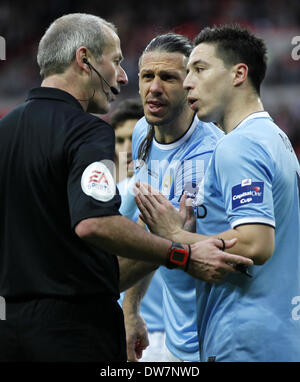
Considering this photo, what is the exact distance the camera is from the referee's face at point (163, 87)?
405 centimetres

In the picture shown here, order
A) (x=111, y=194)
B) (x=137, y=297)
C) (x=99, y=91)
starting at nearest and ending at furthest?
(x=111, y=194) → (x=99, y=91) → (x=137, y=297)

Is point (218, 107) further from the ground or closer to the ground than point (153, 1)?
closer to the ground

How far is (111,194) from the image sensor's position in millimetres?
2752

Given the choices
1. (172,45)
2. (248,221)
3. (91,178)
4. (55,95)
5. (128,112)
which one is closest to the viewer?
(91,178)

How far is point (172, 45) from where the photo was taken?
4184 mm

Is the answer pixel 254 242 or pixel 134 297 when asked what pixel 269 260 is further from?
pixel 134 297

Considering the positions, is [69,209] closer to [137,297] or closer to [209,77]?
[209,77]

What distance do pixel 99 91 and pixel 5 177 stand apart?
2.29 ft

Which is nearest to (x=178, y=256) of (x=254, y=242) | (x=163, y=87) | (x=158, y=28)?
(x=254, y=242)

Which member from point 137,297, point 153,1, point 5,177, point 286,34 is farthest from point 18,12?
point 5,177

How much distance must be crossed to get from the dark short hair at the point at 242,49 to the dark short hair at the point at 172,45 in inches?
26.6

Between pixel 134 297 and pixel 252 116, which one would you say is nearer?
pixel 252 116

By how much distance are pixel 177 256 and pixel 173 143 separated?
137cm

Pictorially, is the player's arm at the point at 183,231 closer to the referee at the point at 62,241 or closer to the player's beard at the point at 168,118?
the referee at the point at 62,241
